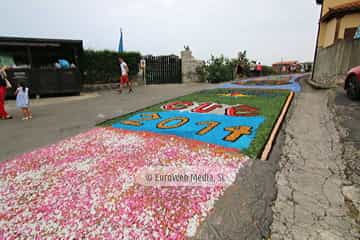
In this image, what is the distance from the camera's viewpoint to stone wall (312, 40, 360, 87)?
25.4 ft

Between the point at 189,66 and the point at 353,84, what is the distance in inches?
442

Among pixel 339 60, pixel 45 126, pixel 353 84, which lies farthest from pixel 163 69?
pixel 353 84

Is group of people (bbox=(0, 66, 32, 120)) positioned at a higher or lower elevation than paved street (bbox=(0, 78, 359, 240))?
higher

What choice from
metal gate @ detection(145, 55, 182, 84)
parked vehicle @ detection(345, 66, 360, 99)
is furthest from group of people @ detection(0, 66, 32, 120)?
metal gate @ detection(145, 55, 182, 84)

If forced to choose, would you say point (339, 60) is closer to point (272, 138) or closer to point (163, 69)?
point (272, 138)

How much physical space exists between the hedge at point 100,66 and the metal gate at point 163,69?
241cm

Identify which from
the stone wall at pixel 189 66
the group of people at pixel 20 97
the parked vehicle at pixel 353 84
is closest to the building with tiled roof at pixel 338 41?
the parked vehicle at pixel 353 84

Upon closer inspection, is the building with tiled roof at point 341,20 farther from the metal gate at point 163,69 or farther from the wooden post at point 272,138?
the metal gate at point 163,69

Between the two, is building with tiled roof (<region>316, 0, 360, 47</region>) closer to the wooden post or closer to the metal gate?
the wooden post

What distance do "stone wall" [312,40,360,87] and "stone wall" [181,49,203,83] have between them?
28.5ft

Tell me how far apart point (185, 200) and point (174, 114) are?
380 cm

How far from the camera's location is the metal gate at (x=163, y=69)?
15.6m

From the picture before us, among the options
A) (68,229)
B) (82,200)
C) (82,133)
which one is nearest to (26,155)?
(82,133)

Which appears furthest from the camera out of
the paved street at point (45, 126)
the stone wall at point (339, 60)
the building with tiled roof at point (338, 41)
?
the building with tiled roof at point (338, 41)
